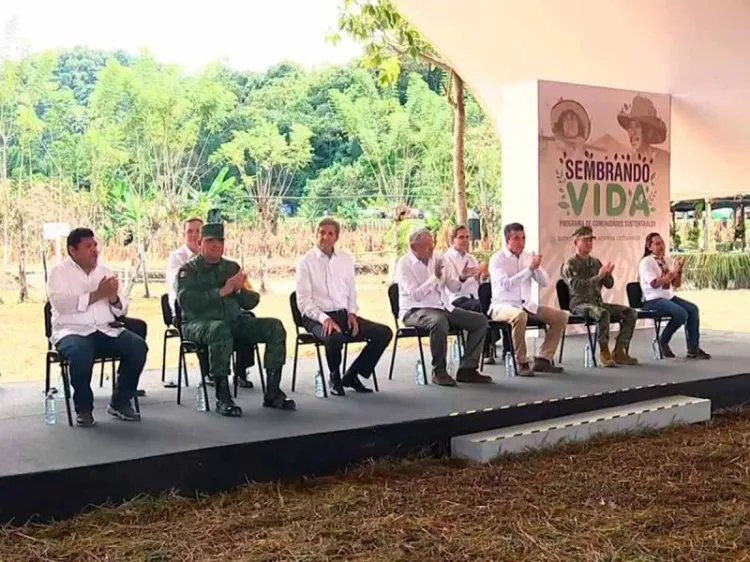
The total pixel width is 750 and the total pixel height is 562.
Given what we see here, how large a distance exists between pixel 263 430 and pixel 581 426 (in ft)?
5.85

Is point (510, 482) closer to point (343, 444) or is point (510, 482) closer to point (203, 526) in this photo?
point (343, 444)

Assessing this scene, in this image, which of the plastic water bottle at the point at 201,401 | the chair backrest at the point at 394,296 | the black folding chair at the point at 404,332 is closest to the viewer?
the plastic water bottle at the point at 201,401

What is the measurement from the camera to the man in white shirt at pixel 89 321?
399 centimetres

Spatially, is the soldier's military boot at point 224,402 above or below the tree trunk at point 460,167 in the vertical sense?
below

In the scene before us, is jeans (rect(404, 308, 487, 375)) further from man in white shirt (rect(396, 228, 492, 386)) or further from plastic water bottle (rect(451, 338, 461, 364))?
plastic water bottle (rect(451, 338, 461, 364))

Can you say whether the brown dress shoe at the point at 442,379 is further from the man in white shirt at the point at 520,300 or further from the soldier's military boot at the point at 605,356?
the soldier's military boot at the point at 605,356

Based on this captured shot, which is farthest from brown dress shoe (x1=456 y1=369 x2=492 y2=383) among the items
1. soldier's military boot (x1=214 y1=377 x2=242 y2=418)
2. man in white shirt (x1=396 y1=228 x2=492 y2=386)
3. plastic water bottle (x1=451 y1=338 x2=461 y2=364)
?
soldier's military boot (x1=214 y1=377 x2=242 y2=418)

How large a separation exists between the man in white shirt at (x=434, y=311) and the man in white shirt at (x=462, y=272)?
1.00 ft

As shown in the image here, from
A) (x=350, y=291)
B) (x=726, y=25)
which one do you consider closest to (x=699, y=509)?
(x=350, y=291)

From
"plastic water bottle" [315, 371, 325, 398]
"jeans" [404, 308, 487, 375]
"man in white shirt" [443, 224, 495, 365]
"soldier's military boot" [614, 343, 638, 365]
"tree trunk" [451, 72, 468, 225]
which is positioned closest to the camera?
"plastic water bottle" [315, 371, 325, 398]

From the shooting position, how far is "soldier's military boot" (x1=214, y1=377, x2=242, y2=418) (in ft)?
13.8

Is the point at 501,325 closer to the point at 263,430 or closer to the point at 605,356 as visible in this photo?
the point at 605,356

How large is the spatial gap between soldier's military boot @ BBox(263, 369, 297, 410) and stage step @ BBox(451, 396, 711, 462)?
0.88 m

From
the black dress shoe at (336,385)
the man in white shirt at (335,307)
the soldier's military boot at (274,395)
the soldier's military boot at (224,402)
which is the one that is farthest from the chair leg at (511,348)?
the soldier's military boot at (224,402)
